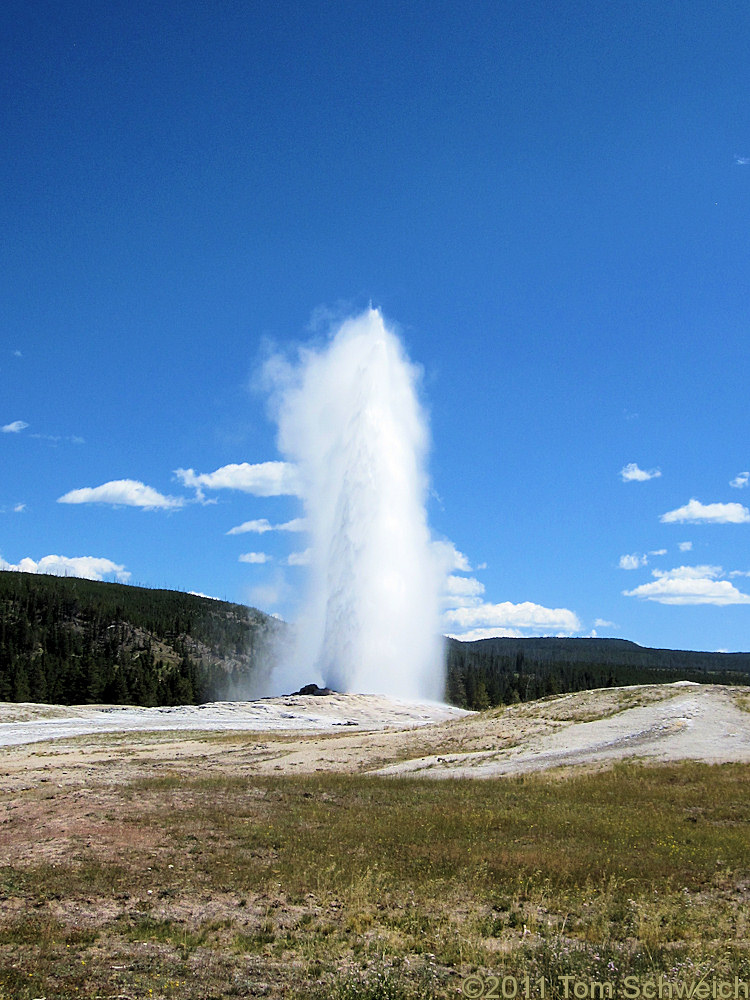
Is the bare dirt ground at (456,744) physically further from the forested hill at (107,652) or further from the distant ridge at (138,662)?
the distant ridge at (138,662)

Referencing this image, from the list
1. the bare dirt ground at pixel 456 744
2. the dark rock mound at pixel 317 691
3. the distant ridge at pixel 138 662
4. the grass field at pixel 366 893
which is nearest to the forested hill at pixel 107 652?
the distant ridge at pixel 138 662

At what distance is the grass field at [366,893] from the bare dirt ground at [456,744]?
313 inches

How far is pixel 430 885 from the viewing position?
14.3 m

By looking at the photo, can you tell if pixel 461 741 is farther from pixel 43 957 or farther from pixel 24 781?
pixel 43 957

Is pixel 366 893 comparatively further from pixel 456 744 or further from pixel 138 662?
pixel 138 662

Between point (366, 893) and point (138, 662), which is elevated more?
point (366, 893)

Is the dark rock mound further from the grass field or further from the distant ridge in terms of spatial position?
the grass field

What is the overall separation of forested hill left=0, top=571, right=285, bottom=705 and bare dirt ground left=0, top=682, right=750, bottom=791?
154 ft

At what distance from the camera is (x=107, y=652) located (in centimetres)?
13462

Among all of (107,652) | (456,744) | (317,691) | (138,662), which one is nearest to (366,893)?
(456,744)

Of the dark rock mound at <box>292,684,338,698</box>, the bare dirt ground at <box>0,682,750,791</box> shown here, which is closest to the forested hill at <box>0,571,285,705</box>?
the dark rock mound at <box>292,684,338,698</box>

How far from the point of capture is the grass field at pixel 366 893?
1004 centimetres

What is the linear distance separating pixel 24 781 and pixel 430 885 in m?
19.1

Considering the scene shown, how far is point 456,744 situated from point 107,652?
11095cm
